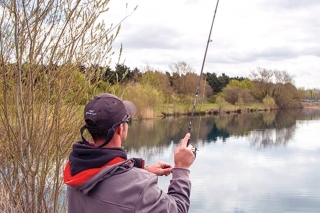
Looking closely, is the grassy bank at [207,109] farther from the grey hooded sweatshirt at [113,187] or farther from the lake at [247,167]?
the grey hooded sweatshirt at [113,187]

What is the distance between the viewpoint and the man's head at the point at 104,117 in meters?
1.51

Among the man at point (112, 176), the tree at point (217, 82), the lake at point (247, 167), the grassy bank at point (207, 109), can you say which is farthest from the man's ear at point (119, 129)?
the tree at point (217, 82)

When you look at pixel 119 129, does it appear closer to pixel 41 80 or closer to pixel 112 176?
pixel 112 176

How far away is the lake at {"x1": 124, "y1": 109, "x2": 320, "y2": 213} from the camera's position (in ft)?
32.0

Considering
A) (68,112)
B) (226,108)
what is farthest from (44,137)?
(226,108)

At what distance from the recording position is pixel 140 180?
140cm

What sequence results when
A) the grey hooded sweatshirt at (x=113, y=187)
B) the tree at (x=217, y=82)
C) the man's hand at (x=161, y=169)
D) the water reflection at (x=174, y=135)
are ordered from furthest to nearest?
the tree at (x=217, y=82), the water reflection at (x=174, y=135), the man's hand at (x=161, y=169), the grey hooded sweatshirt at (x=113, y=187)

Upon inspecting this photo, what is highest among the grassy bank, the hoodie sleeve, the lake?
the hoodie sleeve

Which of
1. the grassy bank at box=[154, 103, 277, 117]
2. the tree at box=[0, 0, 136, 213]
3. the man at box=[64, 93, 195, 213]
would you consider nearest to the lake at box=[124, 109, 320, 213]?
the tree at box=[0, 0, 136, 213]

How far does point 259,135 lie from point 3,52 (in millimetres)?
19679

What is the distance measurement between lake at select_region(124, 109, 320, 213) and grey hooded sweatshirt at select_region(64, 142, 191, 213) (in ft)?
9.81

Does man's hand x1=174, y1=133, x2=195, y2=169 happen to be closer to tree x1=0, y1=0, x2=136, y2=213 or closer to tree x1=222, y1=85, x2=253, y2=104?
tree x1=0, y1=0, x2=136, y2=213

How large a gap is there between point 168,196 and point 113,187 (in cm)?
20

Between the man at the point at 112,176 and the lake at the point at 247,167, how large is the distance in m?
2.91
